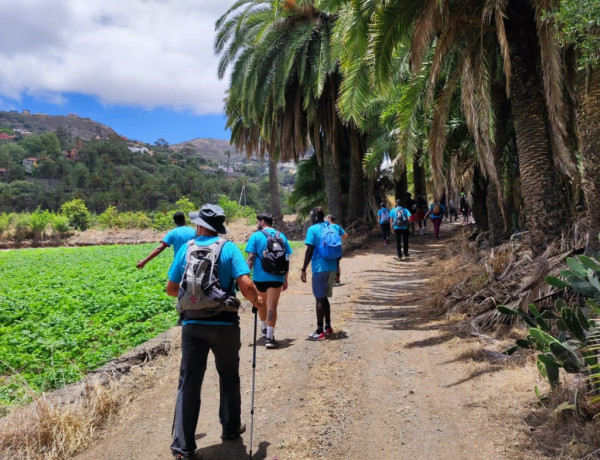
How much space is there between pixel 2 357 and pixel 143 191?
89215mm

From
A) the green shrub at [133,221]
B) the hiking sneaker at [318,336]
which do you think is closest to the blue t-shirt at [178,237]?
the hiking sneaker at [318,336]

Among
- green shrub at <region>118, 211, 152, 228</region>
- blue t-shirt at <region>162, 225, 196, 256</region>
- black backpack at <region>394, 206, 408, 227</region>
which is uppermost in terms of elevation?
green shrub at <region>118, 211, 152, 228</region>

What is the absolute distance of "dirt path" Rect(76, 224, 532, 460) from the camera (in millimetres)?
4043

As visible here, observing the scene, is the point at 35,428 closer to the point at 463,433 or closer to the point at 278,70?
the point at 463,433

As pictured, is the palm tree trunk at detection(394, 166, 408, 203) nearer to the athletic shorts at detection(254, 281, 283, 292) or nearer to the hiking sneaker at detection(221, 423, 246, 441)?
the athletic shorts at detection(254, 281, 283, 292)

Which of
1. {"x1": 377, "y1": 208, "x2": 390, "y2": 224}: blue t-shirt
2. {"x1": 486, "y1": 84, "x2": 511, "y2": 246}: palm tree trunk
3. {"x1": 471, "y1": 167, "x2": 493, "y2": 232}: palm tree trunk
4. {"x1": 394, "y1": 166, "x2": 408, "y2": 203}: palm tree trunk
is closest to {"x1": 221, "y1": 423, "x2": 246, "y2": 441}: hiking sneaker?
{"x1": 486, "y1": 84, "x2": 511, "y2": 246}: palm tree trunk

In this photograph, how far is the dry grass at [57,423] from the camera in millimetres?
3900

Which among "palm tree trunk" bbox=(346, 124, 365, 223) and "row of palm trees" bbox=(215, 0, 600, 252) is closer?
"row of palm trees" bbox=(215, 0, 600, 252)

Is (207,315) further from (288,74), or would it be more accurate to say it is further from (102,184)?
(102,184)

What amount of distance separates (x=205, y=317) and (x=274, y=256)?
9.30 feet

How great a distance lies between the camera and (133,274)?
1556 centimetres

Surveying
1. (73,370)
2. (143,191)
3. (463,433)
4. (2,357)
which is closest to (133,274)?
(2,357)

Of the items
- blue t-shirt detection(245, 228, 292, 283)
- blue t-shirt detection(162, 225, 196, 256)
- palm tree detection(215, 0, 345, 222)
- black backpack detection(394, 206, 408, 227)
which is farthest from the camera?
palm tree detection(215, 0, 345, 222)

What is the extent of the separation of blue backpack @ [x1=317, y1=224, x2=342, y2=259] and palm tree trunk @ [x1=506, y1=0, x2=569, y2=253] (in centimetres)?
316
